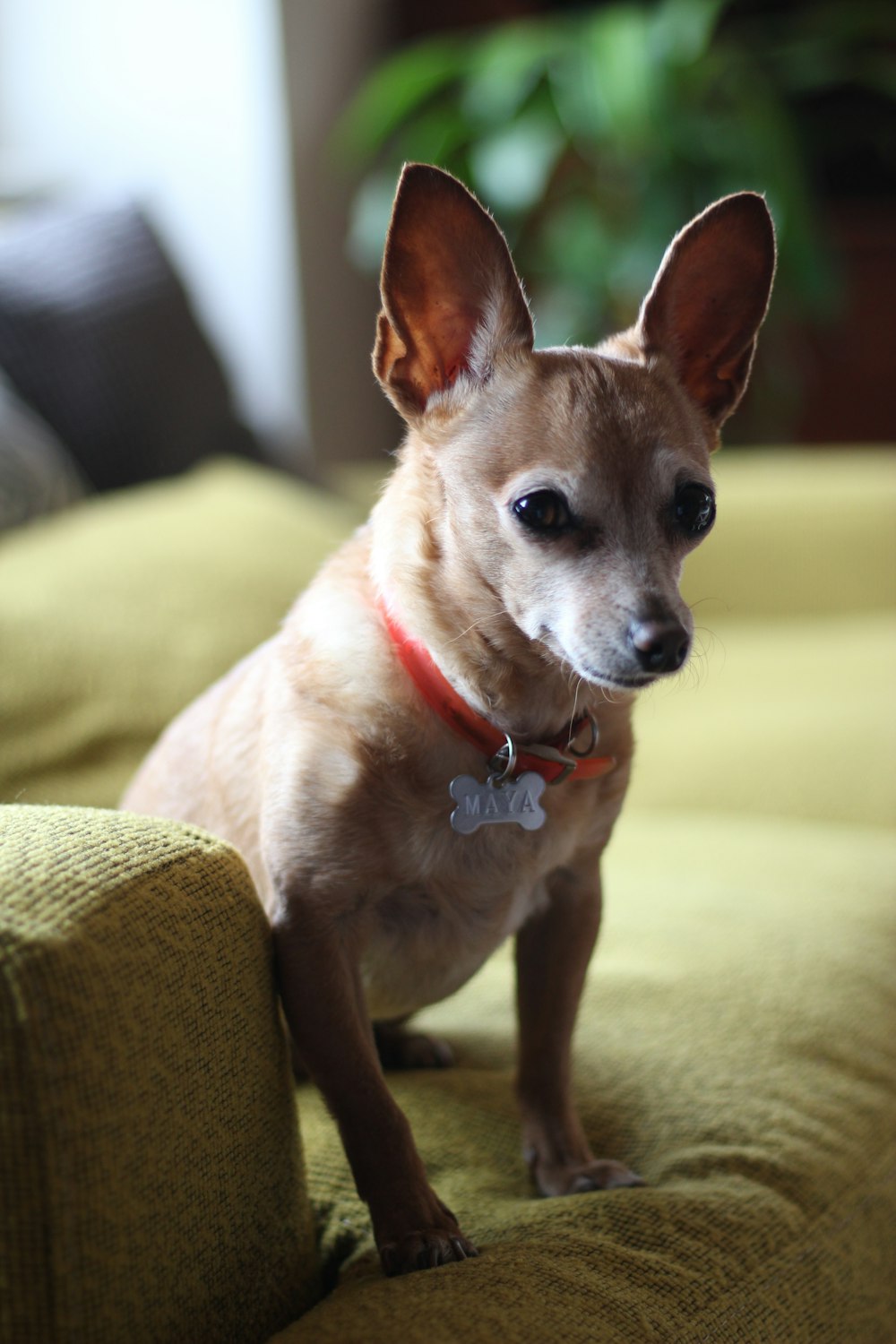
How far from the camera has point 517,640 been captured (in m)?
0.99

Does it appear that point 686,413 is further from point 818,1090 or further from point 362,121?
point 362,121

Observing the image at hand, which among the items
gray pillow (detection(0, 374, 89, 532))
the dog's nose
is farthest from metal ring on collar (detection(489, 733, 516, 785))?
gray pillow (detection(0, 374, 89, 532))

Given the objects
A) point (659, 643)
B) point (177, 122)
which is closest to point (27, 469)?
point (659, 643)

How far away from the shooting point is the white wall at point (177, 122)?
2.69 m

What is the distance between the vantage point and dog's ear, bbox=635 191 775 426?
3.39 ft

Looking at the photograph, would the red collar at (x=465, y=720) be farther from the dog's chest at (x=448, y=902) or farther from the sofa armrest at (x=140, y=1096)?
the sofa armrest at (x=140, y=1096)

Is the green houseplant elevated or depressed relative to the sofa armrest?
elevated

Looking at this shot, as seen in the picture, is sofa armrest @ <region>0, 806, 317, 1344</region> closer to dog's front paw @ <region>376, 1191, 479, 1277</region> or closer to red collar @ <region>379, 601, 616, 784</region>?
dog's front paw @ <region>376, 1191, 479, 1277</region>

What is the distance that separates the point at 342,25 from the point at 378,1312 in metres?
3.00

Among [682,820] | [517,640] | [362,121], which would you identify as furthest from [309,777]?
[362,121]

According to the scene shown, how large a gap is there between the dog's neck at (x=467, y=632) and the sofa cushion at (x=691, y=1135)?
1.22 ft

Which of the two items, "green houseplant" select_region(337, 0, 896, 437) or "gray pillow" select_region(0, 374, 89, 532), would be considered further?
"green houseplant" select_region(337, 0, 896, 437)

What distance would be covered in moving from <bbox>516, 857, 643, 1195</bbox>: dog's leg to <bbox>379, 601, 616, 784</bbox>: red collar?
146 millimetres

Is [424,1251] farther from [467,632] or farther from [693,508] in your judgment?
[693,508]
